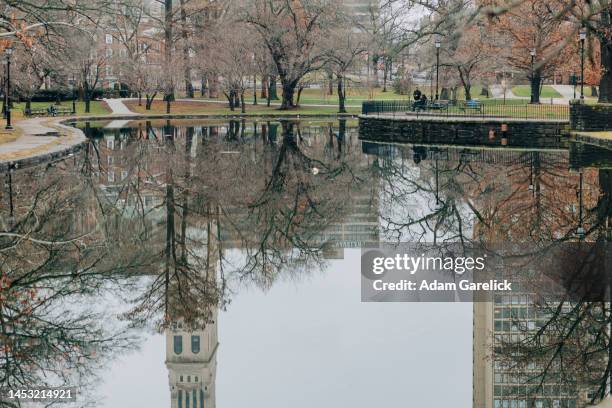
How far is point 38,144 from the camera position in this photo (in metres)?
41.8

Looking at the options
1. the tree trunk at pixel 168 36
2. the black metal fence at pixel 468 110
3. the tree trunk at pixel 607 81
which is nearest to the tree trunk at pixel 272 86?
the tree trunk at pixel 168 36

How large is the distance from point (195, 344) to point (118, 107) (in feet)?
246

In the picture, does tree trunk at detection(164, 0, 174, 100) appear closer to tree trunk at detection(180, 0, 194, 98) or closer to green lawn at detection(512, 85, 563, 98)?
tree trunk at detection(180, 0, 194, 98)

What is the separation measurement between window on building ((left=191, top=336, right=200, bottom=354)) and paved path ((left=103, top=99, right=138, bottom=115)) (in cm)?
6812

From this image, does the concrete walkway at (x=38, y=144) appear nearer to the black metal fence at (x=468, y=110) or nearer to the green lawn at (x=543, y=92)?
the black metal fence at (x=468, y=110)

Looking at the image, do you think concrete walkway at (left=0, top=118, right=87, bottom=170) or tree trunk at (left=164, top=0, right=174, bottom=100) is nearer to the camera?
concrete walkway at (left=0, top=118, right=87, bottom=170)

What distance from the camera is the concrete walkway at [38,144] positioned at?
1403 inches

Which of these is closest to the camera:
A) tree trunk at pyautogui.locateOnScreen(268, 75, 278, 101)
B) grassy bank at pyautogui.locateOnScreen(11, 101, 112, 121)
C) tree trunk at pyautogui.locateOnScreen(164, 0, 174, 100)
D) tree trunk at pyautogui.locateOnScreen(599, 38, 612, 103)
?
tree trunk at pyautogui.locateOnScreen(599, 38, 612, 103)

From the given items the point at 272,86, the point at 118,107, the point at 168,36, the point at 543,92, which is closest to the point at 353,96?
the point at 272,86

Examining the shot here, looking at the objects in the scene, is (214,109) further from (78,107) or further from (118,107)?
(78,107)

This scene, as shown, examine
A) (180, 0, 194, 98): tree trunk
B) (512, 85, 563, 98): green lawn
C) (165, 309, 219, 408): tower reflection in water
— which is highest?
(180, 0, 194, 98): tree trunk

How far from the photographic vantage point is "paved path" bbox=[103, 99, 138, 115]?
263 ft

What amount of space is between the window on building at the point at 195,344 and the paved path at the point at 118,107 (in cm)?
6812

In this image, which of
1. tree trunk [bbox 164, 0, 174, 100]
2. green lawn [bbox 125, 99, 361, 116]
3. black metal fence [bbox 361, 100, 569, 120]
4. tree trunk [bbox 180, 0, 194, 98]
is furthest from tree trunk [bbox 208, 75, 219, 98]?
black metal fence [bbox 361, 100, 569, 120]
